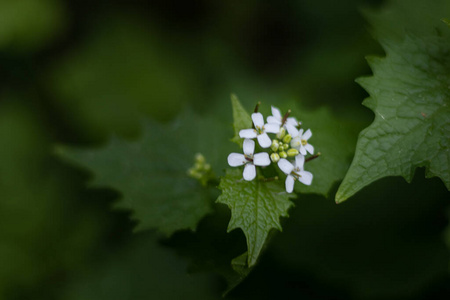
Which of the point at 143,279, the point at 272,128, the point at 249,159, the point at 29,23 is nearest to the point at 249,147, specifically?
the point at 249,159

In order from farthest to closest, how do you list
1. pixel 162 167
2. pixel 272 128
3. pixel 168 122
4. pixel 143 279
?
pixel 168 122, pixel 143 279, pixel 162 167, pixel 272 128

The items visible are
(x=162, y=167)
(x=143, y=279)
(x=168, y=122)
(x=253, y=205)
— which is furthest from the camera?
(x=168, y=122)

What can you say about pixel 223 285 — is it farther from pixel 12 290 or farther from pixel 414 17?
pixel 414 17

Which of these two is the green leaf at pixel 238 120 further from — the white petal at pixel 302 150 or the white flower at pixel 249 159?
the white petal at pixel 302 150

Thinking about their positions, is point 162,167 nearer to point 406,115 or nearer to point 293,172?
point 293,172

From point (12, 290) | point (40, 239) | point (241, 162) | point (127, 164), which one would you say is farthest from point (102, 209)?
point (241, 162)
